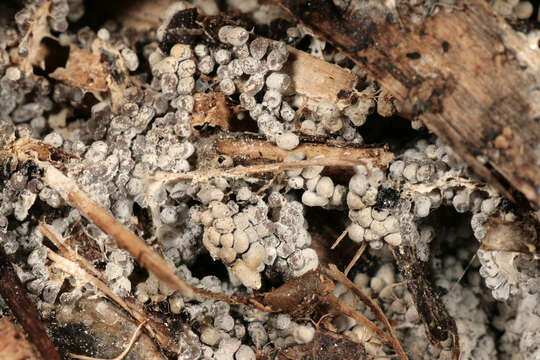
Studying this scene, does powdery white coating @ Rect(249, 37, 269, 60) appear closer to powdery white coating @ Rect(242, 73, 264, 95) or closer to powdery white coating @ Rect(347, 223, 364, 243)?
powdery white coating @ Rect(242, 73, 264, 95)

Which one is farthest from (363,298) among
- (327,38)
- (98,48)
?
(98,48)

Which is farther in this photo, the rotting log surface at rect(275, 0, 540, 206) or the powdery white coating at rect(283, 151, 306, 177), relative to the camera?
the powdery white coating at rect(283, 151, 306, 177)

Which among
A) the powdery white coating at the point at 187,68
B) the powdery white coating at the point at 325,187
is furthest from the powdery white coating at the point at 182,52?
the powdery white coating at the point at 325,187

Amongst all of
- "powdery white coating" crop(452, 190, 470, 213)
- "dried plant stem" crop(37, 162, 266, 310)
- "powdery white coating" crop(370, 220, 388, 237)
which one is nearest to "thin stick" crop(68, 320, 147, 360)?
"dried plant stem" crop(37, 162, 266, 310)

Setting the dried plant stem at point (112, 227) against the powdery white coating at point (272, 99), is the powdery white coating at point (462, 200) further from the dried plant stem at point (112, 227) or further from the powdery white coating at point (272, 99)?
A: the dried plant stem at point (112, 227)

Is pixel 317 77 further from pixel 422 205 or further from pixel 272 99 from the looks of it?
pixel 422 205

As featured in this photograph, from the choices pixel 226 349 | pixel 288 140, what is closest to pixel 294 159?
pixel 288 140

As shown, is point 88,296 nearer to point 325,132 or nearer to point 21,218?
point 21,218

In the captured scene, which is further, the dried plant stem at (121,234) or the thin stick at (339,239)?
the thin stick at (339,239)
